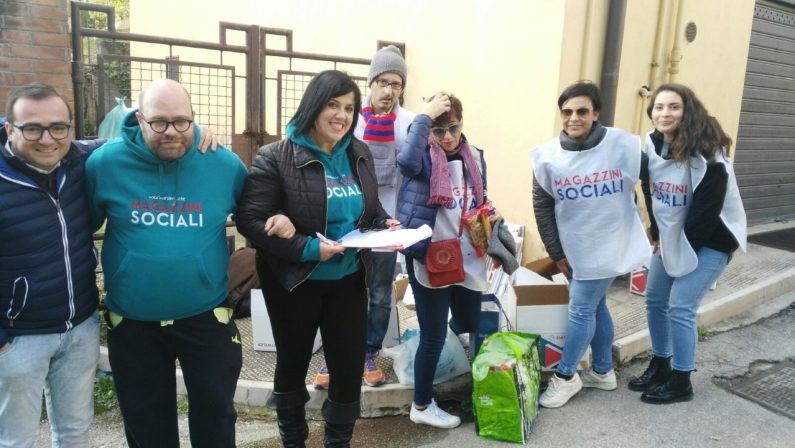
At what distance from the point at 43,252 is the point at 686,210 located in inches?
130

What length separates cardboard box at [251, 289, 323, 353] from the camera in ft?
13.3

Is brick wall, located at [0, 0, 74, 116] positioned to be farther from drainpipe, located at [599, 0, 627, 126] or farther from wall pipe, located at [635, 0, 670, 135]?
wall pipe, located at [635, 0, 670, 135]

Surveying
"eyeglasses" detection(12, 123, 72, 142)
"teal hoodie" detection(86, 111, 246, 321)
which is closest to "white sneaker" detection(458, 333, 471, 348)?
"teal hoodie" detection(86, 111, 246, 321)

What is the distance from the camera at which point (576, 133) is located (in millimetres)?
3521

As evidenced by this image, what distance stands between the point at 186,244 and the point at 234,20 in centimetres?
881

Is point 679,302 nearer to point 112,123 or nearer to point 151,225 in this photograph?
point 151,225

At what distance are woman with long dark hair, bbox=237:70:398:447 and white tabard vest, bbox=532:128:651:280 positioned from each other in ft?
4.29

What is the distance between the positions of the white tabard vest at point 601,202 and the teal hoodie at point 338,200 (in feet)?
4.71

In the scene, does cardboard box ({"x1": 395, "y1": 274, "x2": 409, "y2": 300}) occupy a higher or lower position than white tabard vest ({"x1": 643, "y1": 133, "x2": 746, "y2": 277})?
lower

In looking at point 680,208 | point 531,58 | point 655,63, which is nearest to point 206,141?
point 680,208

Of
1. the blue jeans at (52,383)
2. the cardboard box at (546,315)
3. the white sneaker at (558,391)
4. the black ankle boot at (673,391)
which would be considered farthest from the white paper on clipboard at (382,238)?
the black ankle boot at (673,391)

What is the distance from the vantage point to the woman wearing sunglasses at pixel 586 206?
3.49 metres

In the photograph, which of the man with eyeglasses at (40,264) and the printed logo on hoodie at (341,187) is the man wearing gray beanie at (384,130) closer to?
the printed logo on hoodie at (341,187)

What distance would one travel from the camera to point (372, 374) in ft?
12.2
